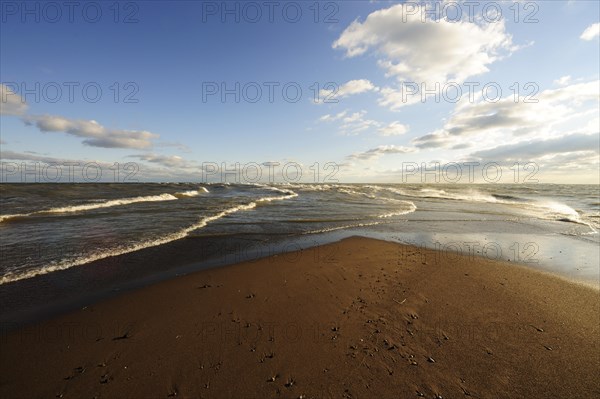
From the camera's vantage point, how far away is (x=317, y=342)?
15.9ft

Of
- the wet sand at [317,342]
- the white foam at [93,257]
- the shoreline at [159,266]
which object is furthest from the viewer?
the white foam at [93,257]

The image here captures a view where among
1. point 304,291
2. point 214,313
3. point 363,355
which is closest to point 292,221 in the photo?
point 304,291

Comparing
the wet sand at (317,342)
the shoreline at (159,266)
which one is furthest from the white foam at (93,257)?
the wet sand at (317,342)

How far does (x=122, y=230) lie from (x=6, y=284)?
6.69 metres

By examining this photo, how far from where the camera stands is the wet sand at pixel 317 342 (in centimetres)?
389

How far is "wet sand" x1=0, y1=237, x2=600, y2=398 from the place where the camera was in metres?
3.89

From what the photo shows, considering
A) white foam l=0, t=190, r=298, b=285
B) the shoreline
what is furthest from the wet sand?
white foam l=0, t=190, r=298, b=285

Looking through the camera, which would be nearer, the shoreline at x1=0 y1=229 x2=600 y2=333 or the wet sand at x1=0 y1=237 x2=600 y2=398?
the wet sand at x1=0 y1=237 x2=600 y2=398

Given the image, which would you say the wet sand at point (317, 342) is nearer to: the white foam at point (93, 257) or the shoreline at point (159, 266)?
the shoreline at point (159, 266)

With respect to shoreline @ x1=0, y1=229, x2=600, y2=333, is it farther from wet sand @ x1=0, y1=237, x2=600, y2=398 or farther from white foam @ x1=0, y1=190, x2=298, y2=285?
wet sand @ x1=0, y1=237, x2=600, y2=398

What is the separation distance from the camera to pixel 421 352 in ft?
15.1

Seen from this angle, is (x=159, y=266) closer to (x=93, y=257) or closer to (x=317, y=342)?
(x=93, y=257)

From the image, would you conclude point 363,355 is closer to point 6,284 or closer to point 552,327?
point 552,327

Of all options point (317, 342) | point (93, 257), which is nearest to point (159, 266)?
point (93, 257)
